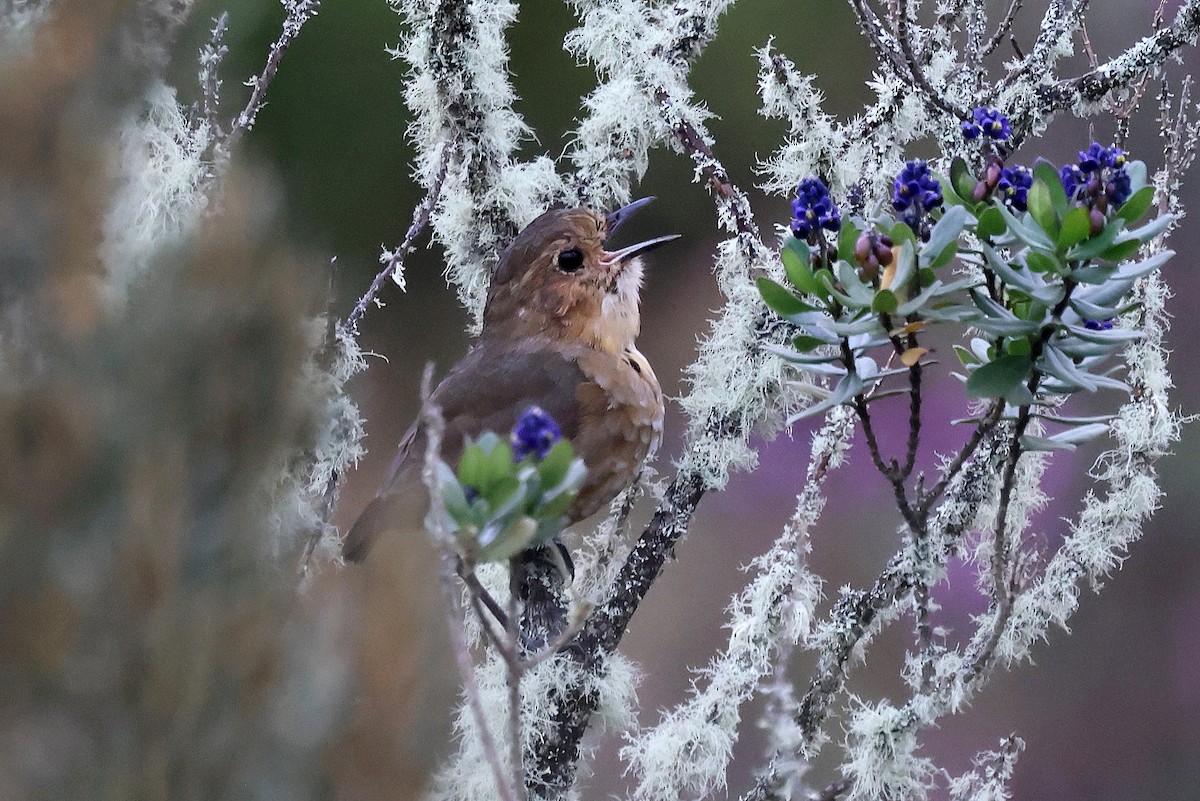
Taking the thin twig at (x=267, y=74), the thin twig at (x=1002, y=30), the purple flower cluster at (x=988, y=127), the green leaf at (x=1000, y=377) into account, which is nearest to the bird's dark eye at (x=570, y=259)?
the thin twig at (x=267, y=74)

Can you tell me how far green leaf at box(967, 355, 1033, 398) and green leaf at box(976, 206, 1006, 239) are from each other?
0.09 metres

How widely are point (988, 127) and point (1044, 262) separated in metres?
0.16

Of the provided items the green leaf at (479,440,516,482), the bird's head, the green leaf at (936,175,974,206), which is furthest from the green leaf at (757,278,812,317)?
the bird's head

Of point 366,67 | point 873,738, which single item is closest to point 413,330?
point 366,67

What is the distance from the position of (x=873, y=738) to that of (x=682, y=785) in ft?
0.66

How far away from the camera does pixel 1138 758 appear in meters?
2.64

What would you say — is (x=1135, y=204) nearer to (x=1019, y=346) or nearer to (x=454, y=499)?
(x=1019, y=346)

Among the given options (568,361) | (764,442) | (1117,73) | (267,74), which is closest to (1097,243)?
(1117,73)

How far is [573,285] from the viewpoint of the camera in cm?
159

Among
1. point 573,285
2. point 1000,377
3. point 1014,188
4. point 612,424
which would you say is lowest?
point 1000,377

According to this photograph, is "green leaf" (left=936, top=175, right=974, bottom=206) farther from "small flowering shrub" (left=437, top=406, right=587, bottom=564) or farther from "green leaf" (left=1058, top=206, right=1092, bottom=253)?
"small flowering shrub" (left=437, top=406, right=587, bottom=564)

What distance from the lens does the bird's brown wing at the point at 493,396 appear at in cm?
139

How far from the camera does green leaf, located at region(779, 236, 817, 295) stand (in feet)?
2.62

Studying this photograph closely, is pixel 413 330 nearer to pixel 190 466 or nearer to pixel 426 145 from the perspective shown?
pixel 426 145
